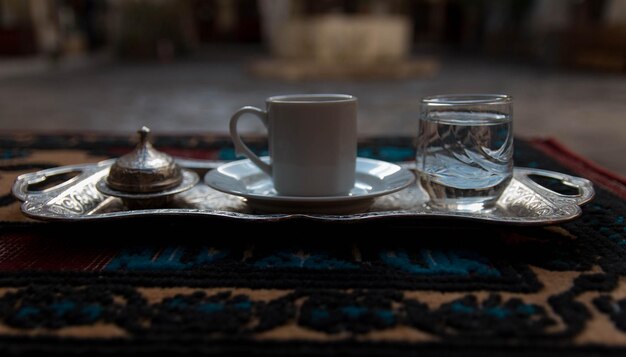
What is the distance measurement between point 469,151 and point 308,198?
0.14m

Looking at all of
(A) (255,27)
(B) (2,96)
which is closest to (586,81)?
(B) (2,96)

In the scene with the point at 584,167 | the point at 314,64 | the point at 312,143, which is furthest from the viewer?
the point at 314,64

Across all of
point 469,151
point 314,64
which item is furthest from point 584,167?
point 314,64

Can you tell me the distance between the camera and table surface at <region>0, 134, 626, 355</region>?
0.99 feet

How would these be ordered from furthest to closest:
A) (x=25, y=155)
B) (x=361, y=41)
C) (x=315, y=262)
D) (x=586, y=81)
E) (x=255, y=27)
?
(x=255, y=27) → (x=361, y=41) → (x=586, y=81) → (x=25, y=155) → (x=315, y=262)

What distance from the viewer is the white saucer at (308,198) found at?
453 millimetres

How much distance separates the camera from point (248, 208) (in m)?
0.49

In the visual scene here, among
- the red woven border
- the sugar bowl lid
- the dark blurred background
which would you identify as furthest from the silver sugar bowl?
the dark blurred background

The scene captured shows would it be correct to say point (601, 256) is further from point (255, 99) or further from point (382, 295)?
point (255, 99)

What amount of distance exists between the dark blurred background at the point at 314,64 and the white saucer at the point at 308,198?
2.52 feet

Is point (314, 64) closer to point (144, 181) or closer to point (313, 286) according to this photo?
point (144, 181)

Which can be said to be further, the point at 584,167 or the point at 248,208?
the point at 584,167

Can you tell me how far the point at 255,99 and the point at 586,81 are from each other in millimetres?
1891

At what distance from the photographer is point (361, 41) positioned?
160 inches
